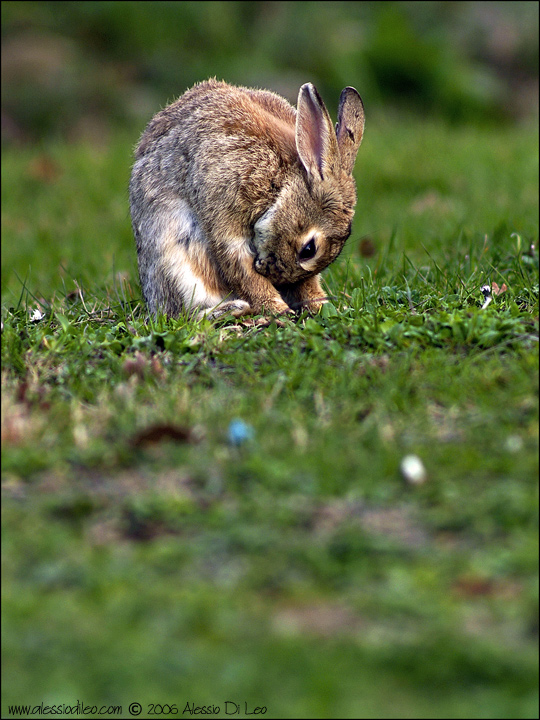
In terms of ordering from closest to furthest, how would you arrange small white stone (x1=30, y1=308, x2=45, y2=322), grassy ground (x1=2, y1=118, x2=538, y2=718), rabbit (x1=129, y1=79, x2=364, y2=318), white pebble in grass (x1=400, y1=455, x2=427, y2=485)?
grassy ground (x1=2, y1=118, x2=538, y2=718), white pebble in grass (x1=400, y1=455, x2=427, y2=485), rabbit (x1=129, y1=79, x2=364, y2=318), small white stone (x1=30, y1=308, x2=45, y2=322)

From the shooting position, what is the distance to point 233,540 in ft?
9.53

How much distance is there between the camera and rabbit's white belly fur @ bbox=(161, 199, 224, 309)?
5.19 meters

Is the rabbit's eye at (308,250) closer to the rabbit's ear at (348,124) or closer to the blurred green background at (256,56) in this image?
the rabbit's ear at (348,124)

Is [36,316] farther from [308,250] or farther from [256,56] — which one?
[256,56]

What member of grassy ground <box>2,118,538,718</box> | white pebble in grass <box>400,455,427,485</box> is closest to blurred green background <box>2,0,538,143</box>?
grassy ground <box>2,118,538,718</box>

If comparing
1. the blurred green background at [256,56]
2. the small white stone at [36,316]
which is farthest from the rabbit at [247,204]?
the blurred green background at [256,56]

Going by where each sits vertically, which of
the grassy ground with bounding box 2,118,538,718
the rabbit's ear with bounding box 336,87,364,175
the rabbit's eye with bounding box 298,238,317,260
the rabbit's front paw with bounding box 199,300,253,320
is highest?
the rabbit's ear with bounding box 336,87,364,175

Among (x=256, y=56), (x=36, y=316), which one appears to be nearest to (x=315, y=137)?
(x=36, y=316)

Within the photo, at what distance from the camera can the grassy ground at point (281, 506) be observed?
2.38 metres

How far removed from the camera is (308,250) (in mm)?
5004

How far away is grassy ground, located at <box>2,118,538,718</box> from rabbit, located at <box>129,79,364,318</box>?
0.29m

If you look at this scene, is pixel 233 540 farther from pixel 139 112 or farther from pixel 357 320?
pixel 139 112

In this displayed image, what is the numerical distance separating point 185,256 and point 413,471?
2429mm

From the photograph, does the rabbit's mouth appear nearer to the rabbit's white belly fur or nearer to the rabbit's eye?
the rabbit's eye
